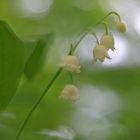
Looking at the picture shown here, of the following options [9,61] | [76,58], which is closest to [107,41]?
[76,58]

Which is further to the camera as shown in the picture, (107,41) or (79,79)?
(79,79)

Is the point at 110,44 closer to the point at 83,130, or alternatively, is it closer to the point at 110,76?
the point at 83,130

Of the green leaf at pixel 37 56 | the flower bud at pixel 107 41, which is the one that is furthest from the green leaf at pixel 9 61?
the flower bud at pixel 107 41

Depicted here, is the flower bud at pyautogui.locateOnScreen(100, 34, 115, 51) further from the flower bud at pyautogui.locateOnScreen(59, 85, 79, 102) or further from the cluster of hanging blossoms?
the flower bud at pyautogui.locateOnScreen(59, 85, 79, 102)

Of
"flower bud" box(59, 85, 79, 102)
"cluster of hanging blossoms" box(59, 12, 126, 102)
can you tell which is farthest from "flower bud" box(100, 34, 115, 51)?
"flower bud" box(59, 85, 79, 102)

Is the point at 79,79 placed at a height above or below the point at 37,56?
above

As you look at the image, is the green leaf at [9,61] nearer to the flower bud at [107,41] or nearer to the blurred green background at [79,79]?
the blurred green background at [79,79]

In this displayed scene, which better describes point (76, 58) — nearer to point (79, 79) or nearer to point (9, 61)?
point (9, 61)
